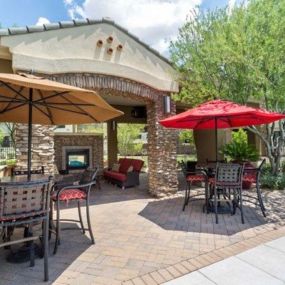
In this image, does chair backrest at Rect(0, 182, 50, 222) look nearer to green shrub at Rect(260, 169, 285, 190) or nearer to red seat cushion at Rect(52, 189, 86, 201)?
red seat cushion at Rect(52, 189, 86, 201)

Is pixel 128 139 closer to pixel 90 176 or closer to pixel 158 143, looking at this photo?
pixel 158 143

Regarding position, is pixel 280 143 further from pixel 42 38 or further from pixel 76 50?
pixel 42 38

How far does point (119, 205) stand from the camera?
294 inches

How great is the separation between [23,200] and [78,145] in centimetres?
1081

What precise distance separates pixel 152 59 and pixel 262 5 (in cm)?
321

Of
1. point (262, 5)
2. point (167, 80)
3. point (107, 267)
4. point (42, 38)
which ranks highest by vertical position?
point (262, 5)

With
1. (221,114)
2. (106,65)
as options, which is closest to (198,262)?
(221,114)

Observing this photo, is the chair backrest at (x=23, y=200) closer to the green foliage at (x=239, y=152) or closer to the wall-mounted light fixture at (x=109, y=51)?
the wall-mounted light fixture at (x=109, y=51)

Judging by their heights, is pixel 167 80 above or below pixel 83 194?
above

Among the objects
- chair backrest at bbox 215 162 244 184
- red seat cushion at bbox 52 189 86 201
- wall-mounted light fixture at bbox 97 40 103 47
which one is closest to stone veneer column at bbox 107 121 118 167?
wall-mounted light fixture at bbox 97 40 103 47

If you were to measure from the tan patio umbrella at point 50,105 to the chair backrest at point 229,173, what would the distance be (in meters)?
2.50

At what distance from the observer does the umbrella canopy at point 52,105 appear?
389cm

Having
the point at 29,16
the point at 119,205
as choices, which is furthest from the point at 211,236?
the point at 29,16

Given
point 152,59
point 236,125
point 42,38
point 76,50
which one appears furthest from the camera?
point 152,59
